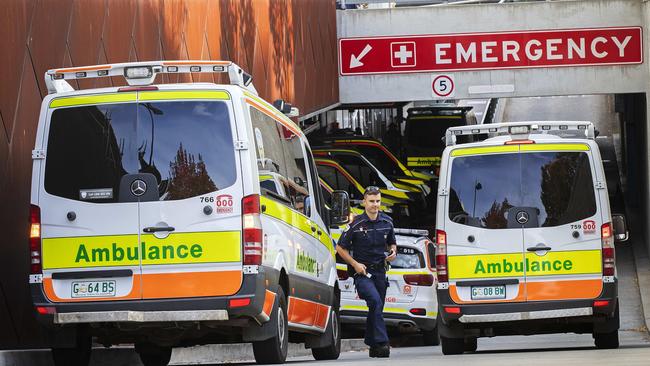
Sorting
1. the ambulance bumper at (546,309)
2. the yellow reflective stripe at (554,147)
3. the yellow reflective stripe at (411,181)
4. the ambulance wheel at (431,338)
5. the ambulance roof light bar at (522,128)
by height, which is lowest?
the ambulance wheel at (431,338)

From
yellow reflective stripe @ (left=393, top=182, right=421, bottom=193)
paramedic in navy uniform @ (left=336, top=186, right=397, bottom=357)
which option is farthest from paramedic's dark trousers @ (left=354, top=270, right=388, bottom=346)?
yellow reflective stripe @ (left=393, top=182, right=421, bottom=193)

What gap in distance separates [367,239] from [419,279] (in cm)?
336

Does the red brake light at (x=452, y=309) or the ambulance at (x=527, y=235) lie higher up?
the ambulance at (x=527, y=235)

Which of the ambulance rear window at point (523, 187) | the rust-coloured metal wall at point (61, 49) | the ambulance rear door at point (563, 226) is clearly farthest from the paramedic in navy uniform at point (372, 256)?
the rust-coloured metal wall at point (61, 49)

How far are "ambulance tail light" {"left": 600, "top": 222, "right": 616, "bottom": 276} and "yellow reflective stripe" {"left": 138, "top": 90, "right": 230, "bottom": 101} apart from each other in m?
4.75

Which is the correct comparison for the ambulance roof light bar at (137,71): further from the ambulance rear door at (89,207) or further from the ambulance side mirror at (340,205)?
the ambulance side mirror at (340,205)

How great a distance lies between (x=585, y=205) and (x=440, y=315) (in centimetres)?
176

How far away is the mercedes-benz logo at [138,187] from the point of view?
32.8 ft

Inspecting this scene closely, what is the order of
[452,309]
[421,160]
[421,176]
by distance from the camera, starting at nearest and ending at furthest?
1. [452,309]
2. [421,176]
3. [421,160]

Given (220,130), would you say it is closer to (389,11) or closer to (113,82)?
(113,82)

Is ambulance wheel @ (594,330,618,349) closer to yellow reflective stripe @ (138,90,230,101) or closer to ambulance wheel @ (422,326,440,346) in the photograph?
ambulance wheel @ (422,326,440,346)

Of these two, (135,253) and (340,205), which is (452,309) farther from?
(135,253)

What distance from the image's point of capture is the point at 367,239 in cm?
1409

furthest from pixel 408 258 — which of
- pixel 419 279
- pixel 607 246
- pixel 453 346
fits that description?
pixel 607 246
